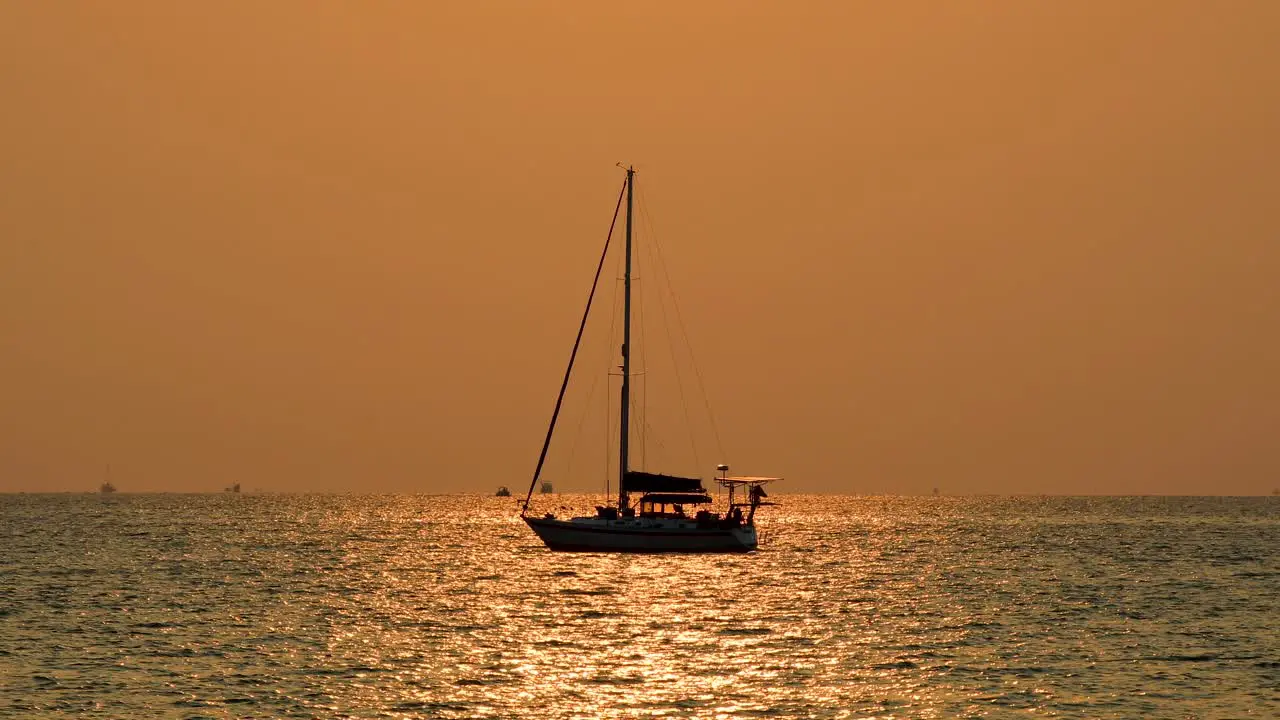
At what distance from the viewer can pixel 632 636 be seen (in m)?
57.4

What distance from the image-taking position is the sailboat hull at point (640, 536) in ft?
327

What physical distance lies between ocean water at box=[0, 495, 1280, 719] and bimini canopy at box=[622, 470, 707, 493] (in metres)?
4.60

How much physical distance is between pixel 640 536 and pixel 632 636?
138ft

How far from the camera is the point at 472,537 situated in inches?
5886

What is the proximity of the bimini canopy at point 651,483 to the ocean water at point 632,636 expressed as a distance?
4.60m

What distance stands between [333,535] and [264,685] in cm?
11369

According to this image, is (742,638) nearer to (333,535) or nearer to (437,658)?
(437,658)

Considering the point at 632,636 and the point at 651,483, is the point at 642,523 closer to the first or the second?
the point at 651,483

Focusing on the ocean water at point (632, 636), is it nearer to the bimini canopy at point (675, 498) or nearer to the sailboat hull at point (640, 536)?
the sailboat hull at point (640, 536)

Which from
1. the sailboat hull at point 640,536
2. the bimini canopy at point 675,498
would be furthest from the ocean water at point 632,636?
the bimini canopy at point 675,498

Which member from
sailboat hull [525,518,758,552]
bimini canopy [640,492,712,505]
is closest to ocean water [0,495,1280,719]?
sailboat hull [525,518,758,552]

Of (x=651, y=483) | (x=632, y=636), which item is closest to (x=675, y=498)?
(x=651, y=483)

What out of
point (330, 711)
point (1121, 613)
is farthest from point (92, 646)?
point (1121, 613)

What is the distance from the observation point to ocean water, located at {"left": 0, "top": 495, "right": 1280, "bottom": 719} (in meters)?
43.0
